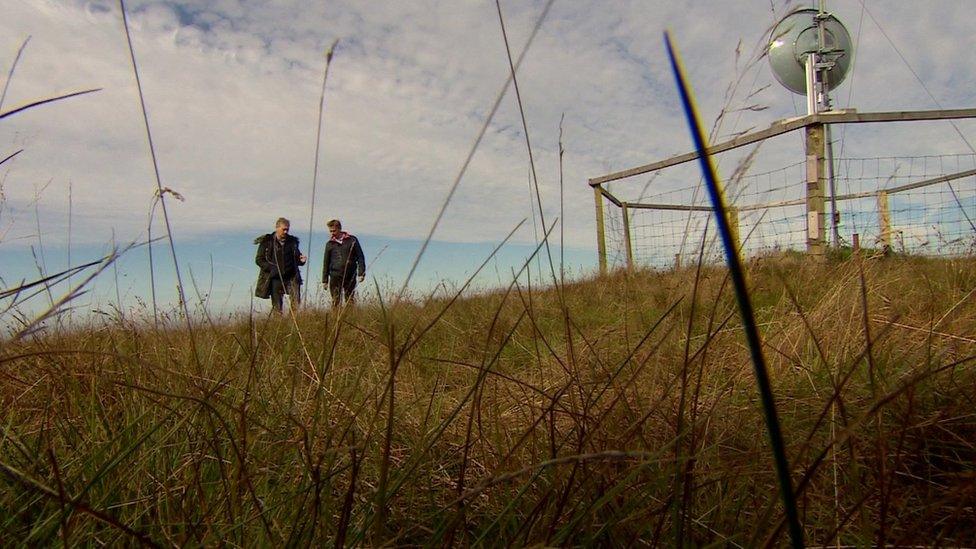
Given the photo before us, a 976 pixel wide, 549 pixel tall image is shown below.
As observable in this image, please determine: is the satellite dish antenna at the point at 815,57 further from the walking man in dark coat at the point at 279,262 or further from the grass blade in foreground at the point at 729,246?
the grass blade in foreground at the point at 729,246

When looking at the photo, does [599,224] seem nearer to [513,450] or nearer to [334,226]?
[334,226]

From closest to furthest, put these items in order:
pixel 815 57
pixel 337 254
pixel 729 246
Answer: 1. pixel 729 246
2. pixel 337 254
3. pixel 815 57

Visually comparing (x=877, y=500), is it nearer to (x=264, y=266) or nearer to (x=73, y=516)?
(x=73, y=516)

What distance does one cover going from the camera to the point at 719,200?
27 centimetres

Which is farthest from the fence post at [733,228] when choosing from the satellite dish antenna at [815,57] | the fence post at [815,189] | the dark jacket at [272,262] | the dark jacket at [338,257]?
the satellite dish antenna at [815,57]

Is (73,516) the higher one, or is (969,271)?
(969,271)

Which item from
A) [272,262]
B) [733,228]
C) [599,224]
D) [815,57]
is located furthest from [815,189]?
[272,262]

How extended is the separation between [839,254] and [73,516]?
6270 millimetres

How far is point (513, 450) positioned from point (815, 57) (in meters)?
11.1

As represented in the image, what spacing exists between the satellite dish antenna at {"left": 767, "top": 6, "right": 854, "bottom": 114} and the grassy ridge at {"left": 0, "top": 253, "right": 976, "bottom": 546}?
27.1ft

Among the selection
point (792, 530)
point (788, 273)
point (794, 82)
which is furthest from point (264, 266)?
point (794, 82)

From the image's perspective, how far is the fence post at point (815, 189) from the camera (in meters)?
5.32

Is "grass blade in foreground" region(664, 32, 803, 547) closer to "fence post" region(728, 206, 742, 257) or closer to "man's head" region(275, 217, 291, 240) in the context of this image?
"fence post" region(728, 206, 742, 257)

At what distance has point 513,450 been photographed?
787mm
